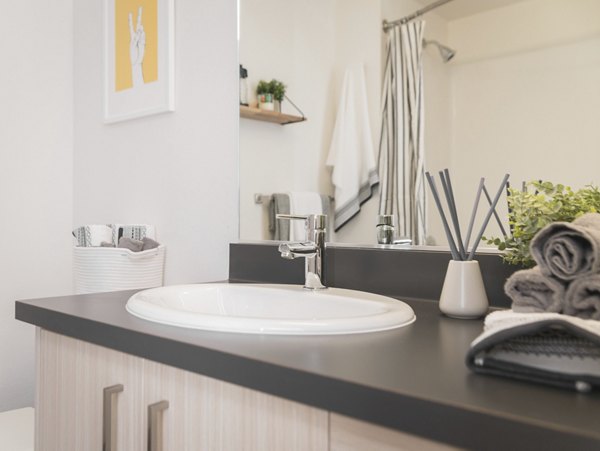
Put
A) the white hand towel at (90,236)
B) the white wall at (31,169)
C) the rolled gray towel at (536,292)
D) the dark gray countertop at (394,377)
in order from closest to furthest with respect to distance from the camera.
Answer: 1. the dark gray countertop at (394,377)
2. the rolled gray towel at (536,292)
3. the white hand towel at (90,236)
4. the white wall at (31,169)

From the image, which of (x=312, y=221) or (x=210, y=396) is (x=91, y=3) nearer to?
(x=312, y=221)

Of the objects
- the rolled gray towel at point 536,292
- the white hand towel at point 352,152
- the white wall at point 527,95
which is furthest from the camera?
the white hand towel at point 352,152

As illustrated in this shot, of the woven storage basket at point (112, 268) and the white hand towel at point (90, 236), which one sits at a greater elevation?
the white hand towel at point (90, 236)

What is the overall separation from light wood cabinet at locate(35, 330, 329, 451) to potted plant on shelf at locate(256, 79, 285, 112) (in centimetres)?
79

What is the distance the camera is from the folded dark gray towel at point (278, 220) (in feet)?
4.86

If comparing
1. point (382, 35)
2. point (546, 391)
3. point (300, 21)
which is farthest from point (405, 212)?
point (546, 391)

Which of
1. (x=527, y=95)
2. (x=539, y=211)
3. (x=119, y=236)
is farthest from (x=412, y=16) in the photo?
(x=119, y=236)

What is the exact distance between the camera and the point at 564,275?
77 centimetres

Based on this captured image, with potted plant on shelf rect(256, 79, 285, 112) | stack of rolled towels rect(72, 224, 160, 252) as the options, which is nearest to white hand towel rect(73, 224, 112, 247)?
stack of rolled towels rect(72, 224, 160, 252)

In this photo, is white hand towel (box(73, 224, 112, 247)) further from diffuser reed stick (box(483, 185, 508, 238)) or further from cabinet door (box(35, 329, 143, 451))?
diffuser reed stick (box(483, 185, 508, 238))

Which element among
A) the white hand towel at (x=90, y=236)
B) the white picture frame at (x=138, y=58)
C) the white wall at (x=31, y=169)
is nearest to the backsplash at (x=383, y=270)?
the white hand towel at (x=90, y=236)

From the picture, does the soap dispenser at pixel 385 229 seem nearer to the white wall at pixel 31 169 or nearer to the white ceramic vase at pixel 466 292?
the white ceramic vase at pixel 466 292

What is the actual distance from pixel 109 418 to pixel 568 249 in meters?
0.79

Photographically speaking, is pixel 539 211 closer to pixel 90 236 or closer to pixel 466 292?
pixel 466 292
